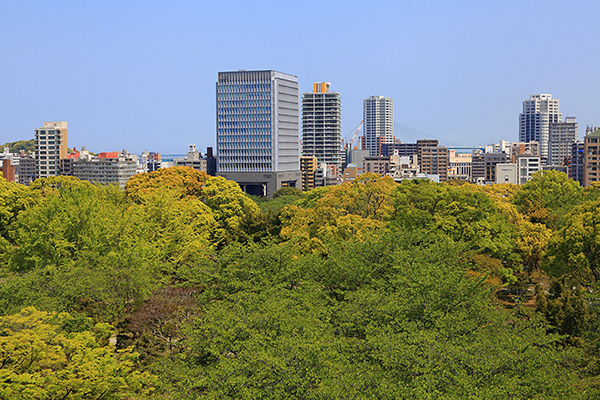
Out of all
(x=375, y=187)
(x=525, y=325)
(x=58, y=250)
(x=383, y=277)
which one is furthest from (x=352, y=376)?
(x=375, y=187)

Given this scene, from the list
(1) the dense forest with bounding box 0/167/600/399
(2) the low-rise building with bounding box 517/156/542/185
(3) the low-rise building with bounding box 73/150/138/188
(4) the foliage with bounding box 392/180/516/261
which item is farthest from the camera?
(3) the low-rise building with bounding box 73/150/138/188

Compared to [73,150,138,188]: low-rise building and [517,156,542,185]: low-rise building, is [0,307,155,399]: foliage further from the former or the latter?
[73,150,138,188]: low-rise building

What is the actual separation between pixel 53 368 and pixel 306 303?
32.0 ft

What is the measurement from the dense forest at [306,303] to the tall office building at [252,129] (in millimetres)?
104727

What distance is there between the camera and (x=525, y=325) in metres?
22.7

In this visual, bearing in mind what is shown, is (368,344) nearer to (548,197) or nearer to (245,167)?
(548,197)

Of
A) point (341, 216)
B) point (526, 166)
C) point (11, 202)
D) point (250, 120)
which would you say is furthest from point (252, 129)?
point (341, 216)

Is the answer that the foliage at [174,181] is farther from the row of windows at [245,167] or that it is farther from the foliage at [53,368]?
the row of windows at [245,167]

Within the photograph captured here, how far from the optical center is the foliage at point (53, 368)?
750 inches

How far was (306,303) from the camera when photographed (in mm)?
24688

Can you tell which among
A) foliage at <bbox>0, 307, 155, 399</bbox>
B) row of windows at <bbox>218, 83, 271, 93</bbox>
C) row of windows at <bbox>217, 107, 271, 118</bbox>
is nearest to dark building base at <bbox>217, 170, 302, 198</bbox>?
row of windows at <bbox>217, 107, 271, 118</bbox>

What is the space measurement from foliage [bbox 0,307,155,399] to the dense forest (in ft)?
0.24

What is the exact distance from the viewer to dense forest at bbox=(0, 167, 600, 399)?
1802 cm

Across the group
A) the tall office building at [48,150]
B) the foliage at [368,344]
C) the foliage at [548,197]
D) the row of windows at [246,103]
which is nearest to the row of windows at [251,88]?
the row of windows at [246,103]
